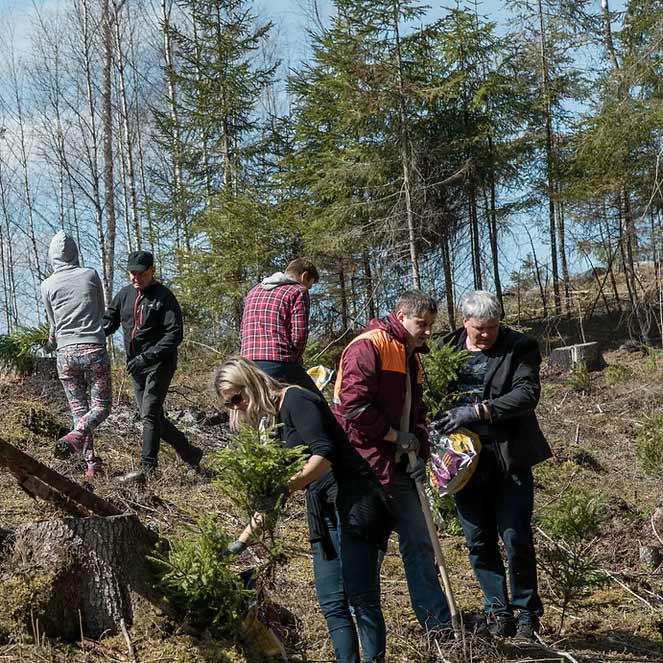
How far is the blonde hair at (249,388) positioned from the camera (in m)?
3.70

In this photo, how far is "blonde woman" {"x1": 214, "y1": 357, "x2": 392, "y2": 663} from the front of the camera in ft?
12.1

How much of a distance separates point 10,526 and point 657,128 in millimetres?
14137

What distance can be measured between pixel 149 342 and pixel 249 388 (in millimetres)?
3508

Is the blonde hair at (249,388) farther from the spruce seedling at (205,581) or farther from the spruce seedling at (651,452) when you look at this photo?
the spruce seedling at (651,452)

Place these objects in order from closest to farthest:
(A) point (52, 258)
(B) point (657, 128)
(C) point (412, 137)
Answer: (A) point (52, 258) < (B) point (657, 128) < (C) point (412, 137)

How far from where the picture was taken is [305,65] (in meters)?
19.6

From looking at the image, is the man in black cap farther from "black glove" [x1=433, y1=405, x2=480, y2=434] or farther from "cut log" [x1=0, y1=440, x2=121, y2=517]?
"black glove" [x1=433, y1=405, x2=480, y2=434]

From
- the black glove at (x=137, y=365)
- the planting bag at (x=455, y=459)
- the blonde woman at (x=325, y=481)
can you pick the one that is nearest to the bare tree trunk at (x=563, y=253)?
the black glove at (x=137, y=365)

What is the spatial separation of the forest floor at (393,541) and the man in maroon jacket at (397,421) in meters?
0.32

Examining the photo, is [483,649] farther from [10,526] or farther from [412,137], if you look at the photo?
[412,137]

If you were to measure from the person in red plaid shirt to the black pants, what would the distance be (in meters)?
0.85

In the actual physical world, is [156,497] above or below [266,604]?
above

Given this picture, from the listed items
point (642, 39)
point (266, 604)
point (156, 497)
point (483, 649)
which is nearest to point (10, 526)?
point (266, 604)

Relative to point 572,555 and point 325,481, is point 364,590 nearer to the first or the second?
point 325,481
